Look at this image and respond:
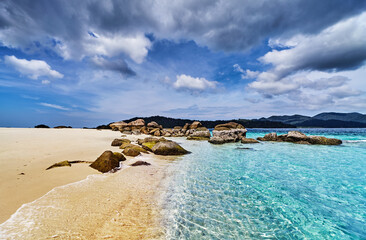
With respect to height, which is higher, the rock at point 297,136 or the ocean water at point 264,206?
the rock at point 297,136

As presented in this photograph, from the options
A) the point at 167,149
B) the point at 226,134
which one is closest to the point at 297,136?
the point at 226,134

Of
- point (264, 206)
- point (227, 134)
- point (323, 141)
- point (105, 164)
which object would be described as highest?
point (227, 134)

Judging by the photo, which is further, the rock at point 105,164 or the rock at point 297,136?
the rock at point 297,136

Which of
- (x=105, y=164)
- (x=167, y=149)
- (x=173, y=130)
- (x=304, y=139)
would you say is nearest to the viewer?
(x=105, y=164)

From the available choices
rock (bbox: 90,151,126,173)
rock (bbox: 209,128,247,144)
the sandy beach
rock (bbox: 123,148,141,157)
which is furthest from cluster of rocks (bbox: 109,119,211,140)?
the sandy beach

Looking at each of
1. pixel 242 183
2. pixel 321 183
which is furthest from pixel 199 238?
pixel 321 183

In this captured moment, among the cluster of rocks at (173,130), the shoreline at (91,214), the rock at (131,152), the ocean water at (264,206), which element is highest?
the cluster of rocks at (173,130)

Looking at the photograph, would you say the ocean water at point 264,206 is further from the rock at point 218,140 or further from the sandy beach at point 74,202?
the rock at point 218,140

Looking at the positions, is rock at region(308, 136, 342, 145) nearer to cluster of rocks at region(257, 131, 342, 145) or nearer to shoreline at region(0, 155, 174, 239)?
cluster of rocks at region(257, 131, 342, 145)

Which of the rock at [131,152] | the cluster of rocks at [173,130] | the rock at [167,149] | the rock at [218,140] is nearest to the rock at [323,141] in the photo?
the rock at [218,140]

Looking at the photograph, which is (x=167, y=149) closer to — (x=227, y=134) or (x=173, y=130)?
(x=227, y=134)

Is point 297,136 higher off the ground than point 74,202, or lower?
higher

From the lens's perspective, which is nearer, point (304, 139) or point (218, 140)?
point (304, 139)

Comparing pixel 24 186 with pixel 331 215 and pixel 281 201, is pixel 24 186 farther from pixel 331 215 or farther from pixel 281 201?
pixel 331 215
